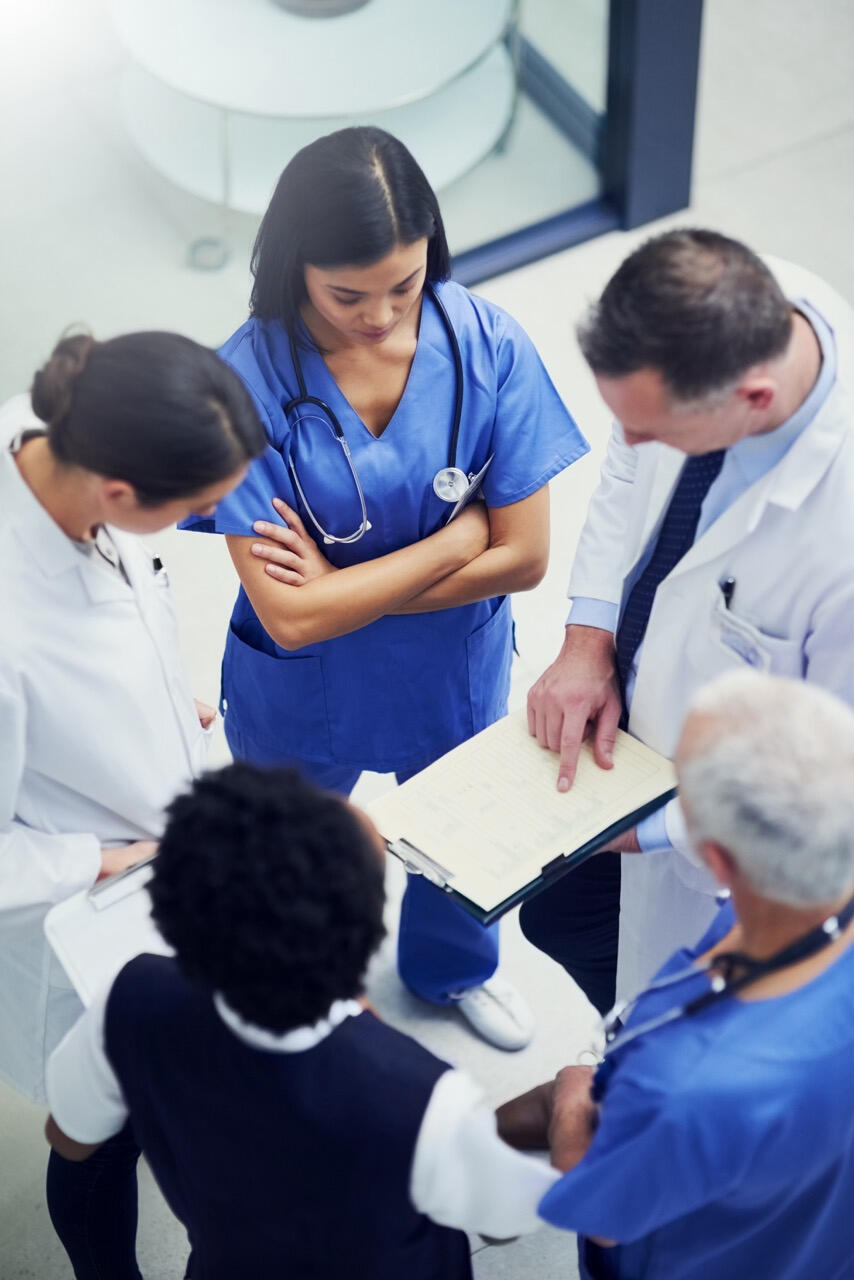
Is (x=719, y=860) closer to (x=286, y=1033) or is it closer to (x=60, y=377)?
(x=286, y=1033)

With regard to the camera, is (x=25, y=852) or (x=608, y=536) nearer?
(x=25, y=852)

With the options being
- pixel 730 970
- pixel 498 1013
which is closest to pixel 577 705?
pixel 730 970

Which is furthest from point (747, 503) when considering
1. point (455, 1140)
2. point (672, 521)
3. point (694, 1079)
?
point (455, 1140)

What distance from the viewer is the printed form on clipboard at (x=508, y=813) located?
144 cm

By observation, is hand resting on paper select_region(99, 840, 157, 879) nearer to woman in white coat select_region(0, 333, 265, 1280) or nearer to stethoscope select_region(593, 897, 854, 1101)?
woman in white coat select_region(0, 333, 265, 1280)

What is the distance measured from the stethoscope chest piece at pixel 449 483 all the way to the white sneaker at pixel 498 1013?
0.88 m

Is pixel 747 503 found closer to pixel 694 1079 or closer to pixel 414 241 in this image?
pixel 414 241

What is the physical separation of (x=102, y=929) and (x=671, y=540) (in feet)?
2.49

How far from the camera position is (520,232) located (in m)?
3.37

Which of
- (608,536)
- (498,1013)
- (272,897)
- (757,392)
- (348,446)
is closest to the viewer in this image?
(272,897)

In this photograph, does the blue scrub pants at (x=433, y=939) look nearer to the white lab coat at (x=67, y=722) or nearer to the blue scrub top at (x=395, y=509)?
the blue scrub top at (x=395, y=509)

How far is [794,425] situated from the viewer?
139 centimetres

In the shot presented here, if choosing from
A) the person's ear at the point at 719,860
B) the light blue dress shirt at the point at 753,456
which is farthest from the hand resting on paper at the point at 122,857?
the person's ear at the point at 719,860

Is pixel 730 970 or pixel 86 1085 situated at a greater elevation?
pixel 730 970
